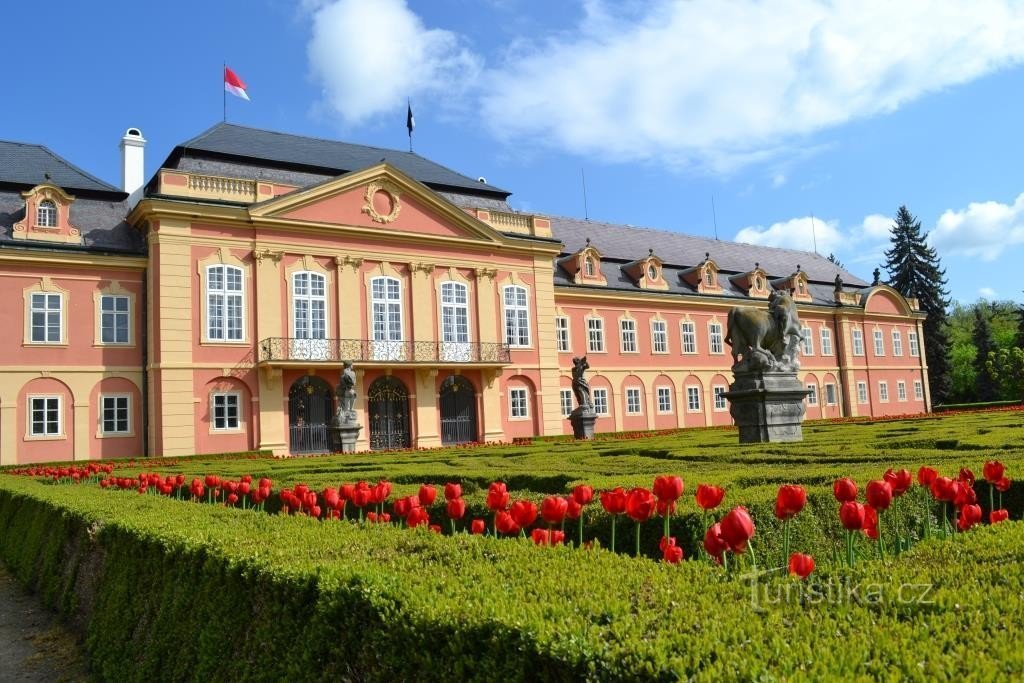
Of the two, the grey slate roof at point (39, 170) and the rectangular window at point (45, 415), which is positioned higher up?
the grey slate roof at point (39, 170)

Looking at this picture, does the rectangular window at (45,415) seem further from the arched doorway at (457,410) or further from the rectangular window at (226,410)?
the arched doorway at (457,410)

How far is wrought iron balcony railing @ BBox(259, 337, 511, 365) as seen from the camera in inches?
958

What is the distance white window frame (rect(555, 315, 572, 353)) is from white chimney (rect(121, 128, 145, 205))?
53.2 ft

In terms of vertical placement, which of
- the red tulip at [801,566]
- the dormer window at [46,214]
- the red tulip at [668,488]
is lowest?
the red tulip at [801,566]

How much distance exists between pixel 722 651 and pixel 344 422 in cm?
2101

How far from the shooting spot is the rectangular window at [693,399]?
115 ft

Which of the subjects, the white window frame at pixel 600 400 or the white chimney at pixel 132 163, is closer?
the white chimney at pixel 132 163

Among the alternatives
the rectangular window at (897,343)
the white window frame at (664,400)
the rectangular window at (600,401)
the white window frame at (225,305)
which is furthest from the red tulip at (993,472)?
the rectangular window at (897,343)

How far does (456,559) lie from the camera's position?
320cm

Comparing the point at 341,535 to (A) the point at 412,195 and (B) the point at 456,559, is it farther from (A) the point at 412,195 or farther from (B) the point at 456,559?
(A) the point at 412,195

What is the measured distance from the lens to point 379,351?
26.0 m

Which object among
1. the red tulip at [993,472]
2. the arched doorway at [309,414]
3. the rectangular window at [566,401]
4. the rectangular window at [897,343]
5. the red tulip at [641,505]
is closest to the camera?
the red tulip at [641,505]

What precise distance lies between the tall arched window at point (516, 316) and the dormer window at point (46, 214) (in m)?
14.5

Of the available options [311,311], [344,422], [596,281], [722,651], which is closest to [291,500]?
[722,651]
